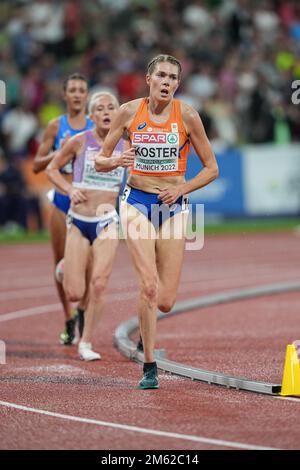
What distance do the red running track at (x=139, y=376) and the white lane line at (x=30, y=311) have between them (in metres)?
0.01

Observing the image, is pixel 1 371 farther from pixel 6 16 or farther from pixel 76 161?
pixel 6 16

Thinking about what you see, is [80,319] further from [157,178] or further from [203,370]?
[157,178]

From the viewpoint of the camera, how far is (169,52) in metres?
25.0

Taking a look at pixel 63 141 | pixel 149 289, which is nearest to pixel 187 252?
pixel 63 141

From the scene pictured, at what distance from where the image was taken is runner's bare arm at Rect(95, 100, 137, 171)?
28.4ft

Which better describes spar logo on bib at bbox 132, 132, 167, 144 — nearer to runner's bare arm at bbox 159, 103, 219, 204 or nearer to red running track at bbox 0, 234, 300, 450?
runner's bare arm at bbox 159, 103, 219, 204

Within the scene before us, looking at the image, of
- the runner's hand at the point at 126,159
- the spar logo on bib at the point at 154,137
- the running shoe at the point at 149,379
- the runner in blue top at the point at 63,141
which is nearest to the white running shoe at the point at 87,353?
the runner in blue top at the point at 63,141

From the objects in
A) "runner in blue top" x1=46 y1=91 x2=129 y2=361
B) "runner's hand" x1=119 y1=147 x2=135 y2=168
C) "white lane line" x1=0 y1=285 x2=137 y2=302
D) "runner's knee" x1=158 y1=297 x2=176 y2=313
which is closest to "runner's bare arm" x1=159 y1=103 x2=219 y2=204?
"runner's hand" x1=119 y1=147 x2=135 y2=168

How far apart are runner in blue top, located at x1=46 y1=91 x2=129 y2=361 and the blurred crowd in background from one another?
1262 cm

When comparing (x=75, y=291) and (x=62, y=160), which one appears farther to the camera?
(x=62, y=160)

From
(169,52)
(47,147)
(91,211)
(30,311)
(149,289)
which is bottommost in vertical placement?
(30,311)

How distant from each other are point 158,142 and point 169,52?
1661cm

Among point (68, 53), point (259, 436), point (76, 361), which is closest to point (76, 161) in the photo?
point (76, 361)
